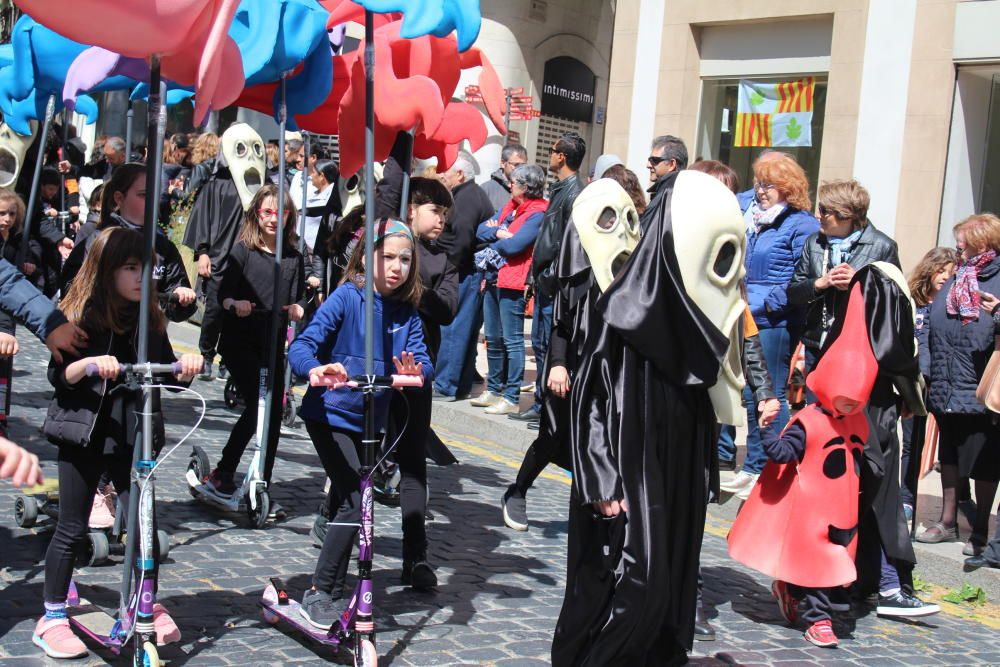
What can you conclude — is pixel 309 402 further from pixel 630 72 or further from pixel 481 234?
pixel 630 72

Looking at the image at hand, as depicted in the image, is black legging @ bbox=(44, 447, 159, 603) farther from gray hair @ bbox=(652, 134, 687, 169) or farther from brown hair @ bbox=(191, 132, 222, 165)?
brown hair @ bbox=(191, 132, 222, 165)

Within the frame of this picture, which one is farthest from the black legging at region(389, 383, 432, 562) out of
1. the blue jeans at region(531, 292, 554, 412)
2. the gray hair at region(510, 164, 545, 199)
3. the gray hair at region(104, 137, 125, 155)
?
the gray hair at region(104, 137, 125, 155)

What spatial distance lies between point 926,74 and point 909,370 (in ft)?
26.6

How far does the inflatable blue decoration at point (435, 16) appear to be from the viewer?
4969 millimetres

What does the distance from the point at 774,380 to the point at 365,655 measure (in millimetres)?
4851

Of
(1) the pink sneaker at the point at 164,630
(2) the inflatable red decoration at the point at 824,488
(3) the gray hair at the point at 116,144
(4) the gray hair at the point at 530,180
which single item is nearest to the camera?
(1) the pink sneaker at the point at 164,630

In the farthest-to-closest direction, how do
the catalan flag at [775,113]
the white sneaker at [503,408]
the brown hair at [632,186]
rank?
the catalan flag at [775,113] < the white sneaker at [503,408] < the brown hair at [632,186]

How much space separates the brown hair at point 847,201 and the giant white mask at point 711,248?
113 inches

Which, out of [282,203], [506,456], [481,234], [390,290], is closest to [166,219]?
[481,234]

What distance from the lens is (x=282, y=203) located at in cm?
691

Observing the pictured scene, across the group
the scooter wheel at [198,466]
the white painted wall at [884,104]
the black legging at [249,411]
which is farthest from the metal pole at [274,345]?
the white painted wall at [884,104]

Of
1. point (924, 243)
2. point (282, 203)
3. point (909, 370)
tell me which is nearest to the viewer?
point (909, 370)

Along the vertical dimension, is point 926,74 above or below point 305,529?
above

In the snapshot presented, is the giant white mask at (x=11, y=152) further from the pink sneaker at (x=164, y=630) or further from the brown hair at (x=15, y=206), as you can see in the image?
the pink sneaker at (x=164, y=630)
